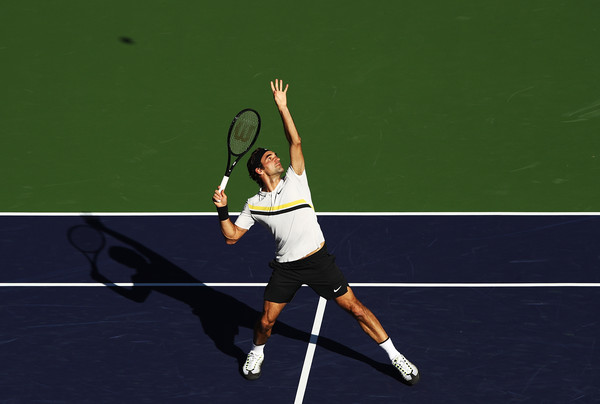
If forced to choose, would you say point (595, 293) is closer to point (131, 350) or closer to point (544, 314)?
point (544, 314)

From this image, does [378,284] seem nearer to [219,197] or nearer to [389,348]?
[389,348]

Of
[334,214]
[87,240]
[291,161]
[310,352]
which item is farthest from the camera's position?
[334,214]

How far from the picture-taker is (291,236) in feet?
21.4

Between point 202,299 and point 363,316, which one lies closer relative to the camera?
point 363,316

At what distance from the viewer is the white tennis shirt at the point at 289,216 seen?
21.4 feet

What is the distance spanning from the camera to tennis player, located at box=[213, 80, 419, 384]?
6.53 meters

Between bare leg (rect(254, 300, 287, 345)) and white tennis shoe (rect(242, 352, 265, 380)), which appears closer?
bare leg (rect(254, 300, 287, 345))

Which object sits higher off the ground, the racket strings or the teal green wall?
the racket strings

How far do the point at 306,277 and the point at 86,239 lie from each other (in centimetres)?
451

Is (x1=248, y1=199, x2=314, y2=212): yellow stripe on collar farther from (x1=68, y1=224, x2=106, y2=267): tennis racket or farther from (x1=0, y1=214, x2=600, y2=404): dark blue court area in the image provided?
(x1=68, y1=224, x2=106, y2=267): tennis racket

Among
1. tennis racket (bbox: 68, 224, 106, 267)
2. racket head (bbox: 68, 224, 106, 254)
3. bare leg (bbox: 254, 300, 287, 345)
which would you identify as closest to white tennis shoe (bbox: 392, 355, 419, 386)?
bare leg (bbox: 254, 300, 287, 345)

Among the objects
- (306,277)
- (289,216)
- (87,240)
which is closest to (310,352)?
(306,277)

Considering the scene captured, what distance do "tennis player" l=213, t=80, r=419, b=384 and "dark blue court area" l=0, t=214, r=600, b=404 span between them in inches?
23.0

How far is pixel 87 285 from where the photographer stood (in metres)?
8.79
